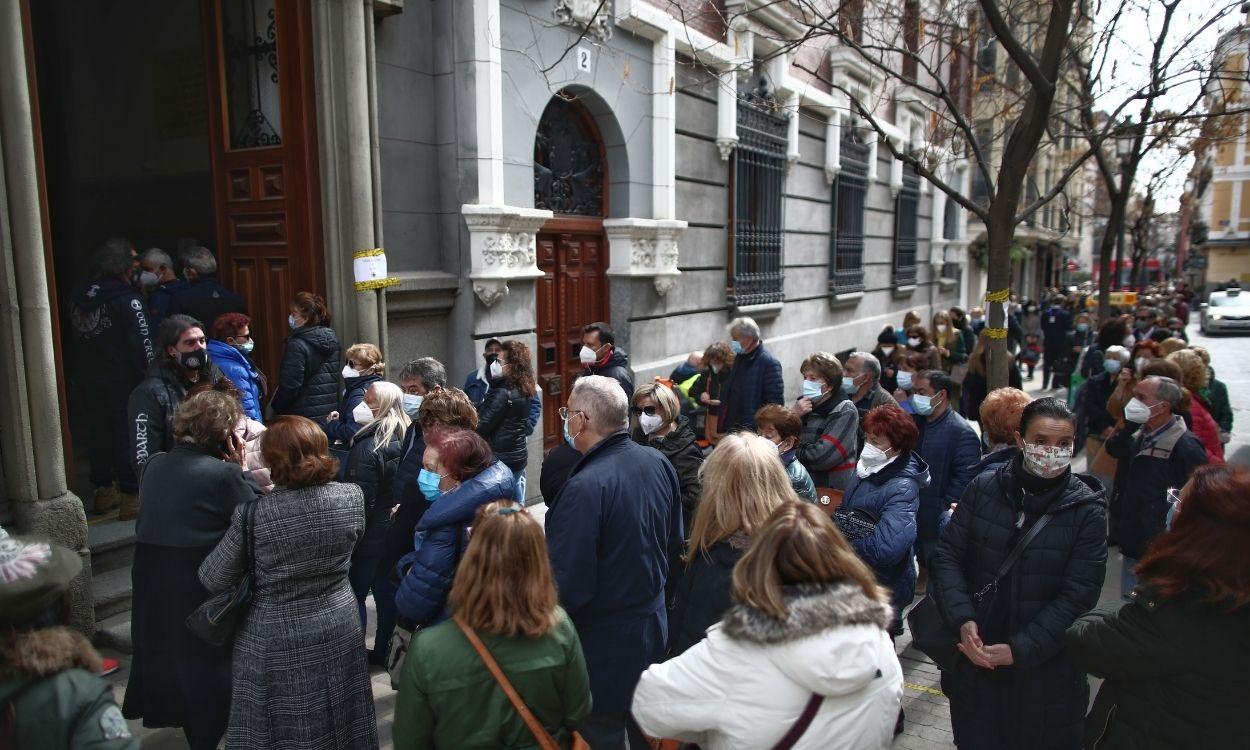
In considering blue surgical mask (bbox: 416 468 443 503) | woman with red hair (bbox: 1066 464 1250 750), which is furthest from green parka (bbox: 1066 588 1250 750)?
blue surgical mask (bbox: 416 468 443 503)

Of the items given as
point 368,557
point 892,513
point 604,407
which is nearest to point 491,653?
point 604,407

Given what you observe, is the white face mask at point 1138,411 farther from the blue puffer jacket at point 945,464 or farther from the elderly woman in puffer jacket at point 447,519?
the elderly woman in puffer jacket at point 447,519

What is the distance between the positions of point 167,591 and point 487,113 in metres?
5.13

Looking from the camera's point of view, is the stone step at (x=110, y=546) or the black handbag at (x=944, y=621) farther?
the stone step at (x=110, y=546)

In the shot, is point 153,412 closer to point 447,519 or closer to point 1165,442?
point 447,519

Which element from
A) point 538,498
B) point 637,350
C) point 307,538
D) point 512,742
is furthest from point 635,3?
point 512,742

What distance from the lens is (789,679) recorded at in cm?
212

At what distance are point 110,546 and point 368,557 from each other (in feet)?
6.42

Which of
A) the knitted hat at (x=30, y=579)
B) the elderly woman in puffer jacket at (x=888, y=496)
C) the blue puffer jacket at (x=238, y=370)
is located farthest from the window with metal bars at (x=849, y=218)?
the knitted hat at (x=30, y=579)

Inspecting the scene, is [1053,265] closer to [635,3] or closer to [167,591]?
[635,3]

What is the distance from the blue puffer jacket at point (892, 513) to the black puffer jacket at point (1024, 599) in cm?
37

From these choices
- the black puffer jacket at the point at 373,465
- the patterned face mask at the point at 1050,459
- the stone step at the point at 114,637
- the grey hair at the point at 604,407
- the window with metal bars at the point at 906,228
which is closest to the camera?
the patterned face mask at the point at 1050,459

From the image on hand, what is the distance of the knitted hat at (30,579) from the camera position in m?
2.16

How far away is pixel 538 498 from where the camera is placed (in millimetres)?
8789
